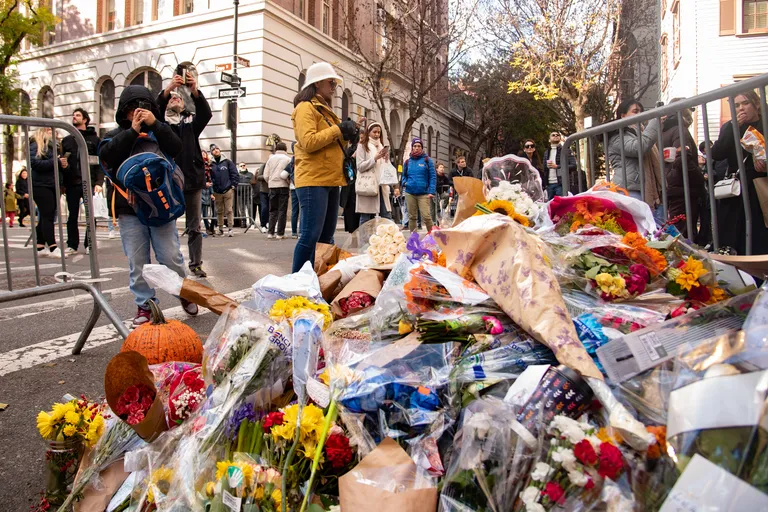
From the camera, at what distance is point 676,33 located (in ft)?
72.0

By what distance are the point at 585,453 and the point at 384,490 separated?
46cm

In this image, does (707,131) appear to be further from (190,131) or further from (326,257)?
(190,131)

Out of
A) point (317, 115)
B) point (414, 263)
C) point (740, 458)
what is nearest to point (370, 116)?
point (317, 115)

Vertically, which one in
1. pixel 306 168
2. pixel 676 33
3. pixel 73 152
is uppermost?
pixel 676 33

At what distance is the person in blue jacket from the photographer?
1058 cm

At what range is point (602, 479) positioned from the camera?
1.22 meters

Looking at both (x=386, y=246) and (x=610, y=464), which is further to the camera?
(x=386, y=246)

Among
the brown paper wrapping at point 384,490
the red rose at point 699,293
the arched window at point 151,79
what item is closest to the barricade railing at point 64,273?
the brown paper wrapping at point 384,490

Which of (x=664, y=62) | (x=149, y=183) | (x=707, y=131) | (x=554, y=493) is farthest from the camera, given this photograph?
(x=664, y=62)

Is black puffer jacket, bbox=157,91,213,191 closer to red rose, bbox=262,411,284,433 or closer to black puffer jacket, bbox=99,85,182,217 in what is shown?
black puffer jacket, bbox=99,85,182,217

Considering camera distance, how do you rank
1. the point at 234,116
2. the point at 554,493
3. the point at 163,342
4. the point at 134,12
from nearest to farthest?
the point at 554,493 → the point at 163,342 → the point at 234,116 → the point at 134,12

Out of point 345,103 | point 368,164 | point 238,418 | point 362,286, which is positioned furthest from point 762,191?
point 345,103

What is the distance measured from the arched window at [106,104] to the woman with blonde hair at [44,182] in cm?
1679

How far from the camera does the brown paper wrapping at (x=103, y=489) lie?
1.73 m
